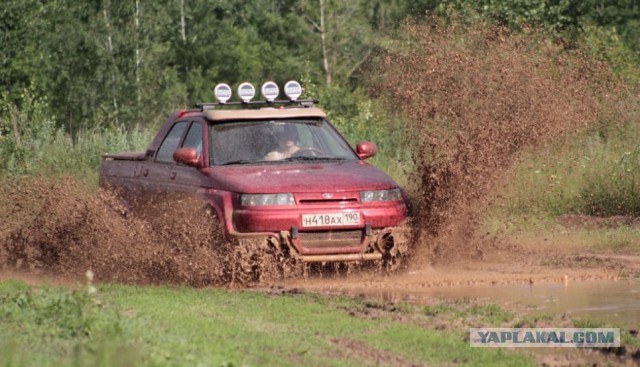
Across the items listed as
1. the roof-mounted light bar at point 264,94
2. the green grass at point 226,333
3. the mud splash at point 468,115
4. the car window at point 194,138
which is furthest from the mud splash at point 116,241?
the mud splash at point 468,115

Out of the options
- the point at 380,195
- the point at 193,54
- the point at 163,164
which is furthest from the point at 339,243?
the point at 193,54

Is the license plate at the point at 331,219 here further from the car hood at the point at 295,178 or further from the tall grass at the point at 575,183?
the tall grass at the point at 575,183

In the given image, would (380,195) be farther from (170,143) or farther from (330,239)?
(170,143)

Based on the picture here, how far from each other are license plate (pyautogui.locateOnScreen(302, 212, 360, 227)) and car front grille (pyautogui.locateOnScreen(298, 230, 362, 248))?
96 mm

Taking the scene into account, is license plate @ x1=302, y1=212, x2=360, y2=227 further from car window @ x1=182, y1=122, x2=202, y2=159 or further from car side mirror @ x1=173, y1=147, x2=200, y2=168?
car window @ x1=182, y1=122, x2=202, y2=159

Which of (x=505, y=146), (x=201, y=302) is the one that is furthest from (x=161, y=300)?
(x=505, y=146)

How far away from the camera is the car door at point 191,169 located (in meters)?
13.5

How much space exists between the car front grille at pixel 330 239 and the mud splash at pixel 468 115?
1208mm

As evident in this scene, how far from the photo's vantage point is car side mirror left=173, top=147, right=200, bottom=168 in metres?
13.4

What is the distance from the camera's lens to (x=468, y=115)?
51.1 feet

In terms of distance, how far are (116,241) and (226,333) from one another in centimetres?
466

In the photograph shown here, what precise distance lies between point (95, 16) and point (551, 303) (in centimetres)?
3899

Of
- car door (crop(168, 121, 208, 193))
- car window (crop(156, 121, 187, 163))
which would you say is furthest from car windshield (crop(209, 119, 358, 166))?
car window (crop(156, 121, 187, 163))

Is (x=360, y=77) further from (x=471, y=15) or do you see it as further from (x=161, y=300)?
(x=161, y=300)
